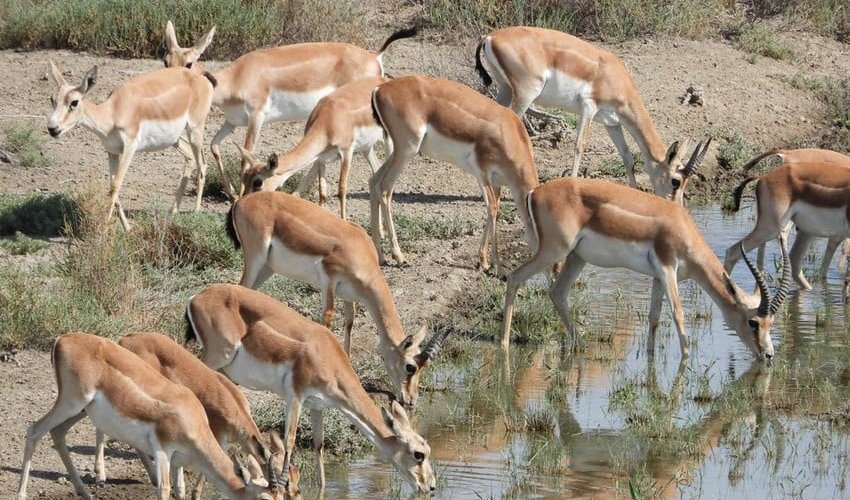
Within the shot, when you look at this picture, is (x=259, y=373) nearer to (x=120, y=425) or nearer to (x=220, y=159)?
(x=120, y=425)

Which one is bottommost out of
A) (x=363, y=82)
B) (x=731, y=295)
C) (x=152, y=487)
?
A: (x=152, y=487)

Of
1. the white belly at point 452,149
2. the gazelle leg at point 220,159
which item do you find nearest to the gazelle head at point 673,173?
the white belly at point 452,149

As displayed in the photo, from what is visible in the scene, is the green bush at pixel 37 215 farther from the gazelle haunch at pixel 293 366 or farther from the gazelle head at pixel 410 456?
the gazelle head at pixel 410 456

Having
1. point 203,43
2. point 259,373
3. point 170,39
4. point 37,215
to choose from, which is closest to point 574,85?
point 203,43

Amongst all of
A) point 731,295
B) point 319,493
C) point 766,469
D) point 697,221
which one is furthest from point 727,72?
point 319,493

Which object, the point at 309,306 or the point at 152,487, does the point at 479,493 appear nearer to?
the point at 152,487

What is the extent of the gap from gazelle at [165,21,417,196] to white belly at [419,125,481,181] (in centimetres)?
202

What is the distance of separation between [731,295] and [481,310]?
1.97 m

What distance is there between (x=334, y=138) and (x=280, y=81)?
74.3 inches

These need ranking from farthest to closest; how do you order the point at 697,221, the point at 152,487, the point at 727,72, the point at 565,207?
the point at 727,72, the point at 697,221, the point at 565,207, the point at 152,487

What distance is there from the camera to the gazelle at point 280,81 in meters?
13.4

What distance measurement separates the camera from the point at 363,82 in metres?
12.4

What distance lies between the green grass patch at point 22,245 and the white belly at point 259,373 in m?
3.86

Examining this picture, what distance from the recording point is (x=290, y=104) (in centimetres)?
1359
